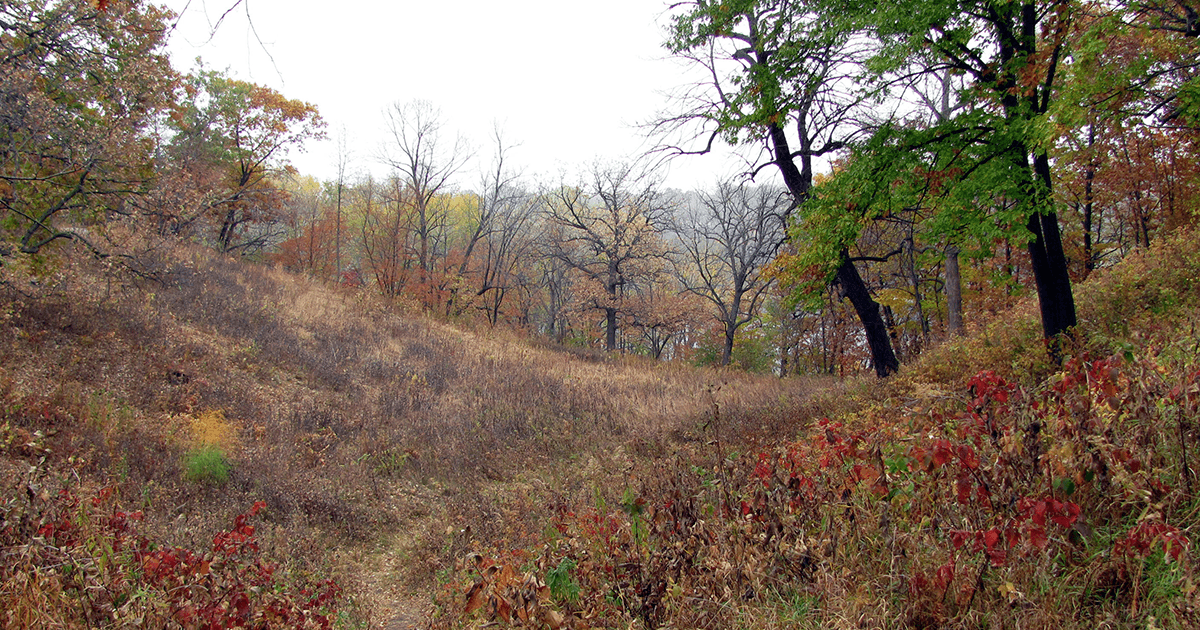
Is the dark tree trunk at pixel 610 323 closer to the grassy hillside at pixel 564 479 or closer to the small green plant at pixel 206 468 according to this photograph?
the grassy hillside at pixel 564 479

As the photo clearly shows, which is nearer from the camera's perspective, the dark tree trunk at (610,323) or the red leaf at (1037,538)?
the red leaf at (1037,538)

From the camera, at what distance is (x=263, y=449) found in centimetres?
763

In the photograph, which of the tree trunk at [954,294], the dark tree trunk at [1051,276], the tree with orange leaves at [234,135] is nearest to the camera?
the dark tree trunk at [1051,276]

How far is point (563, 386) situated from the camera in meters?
12.8

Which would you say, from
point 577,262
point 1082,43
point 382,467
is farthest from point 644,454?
point 577,262

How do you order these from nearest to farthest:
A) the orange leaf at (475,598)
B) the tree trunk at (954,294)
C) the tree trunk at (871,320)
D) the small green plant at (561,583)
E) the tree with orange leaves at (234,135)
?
the orange leaf at (475,598), the small green plant at (561,583), the tree trunk at (871,320), the tree trunk at (954,294), the tree with orange leaves at (234,135)

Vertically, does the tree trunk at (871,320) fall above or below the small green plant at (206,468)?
above

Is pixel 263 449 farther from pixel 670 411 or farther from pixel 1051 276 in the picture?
pixel 1051 276

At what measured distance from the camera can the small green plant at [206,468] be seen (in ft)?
21.3

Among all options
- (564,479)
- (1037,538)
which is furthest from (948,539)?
(564,479)

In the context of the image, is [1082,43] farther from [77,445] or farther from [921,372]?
[77,445]

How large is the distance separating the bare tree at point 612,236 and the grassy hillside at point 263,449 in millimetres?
13730

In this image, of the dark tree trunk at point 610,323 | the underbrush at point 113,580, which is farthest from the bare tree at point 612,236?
the underbrush at point 113,580

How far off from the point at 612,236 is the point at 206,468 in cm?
2223
